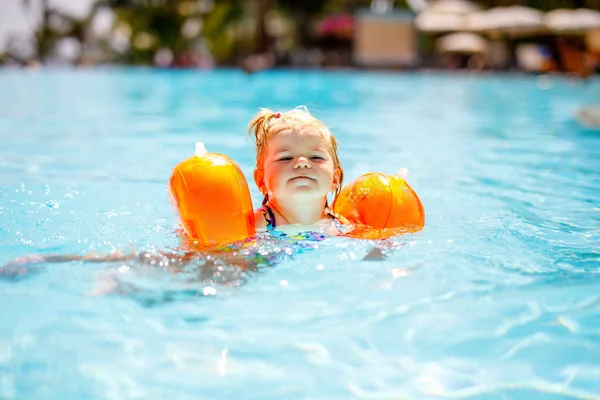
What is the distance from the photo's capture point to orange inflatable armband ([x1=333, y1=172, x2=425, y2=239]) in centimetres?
322

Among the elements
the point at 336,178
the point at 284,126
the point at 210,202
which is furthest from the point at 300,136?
the point at 210,202

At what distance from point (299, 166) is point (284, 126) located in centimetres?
20

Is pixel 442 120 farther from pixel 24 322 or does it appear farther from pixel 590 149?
pixel 24 322

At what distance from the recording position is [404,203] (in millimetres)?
3271

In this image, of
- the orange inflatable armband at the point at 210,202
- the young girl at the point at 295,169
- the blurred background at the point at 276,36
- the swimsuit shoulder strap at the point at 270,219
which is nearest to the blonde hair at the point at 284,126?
the young girl at the point at 295,169

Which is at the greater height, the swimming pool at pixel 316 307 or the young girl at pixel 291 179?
the young girl at pixel 291 179

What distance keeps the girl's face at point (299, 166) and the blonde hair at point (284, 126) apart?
3 cm

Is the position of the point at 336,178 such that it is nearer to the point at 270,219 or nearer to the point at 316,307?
the point at 270,219

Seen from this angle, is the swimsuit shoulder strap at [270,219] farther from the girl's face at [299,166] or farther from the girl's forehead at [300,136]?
the girl's forehead at [300,136]

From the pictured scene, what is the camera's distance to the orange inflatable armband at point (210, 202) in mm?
2904

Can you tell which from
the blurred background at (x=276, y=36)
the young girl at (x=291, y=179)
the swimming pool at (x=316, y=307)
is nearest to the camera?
the swimming pool at (x=316, y=307)

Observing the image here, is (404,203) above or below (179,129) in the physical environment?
above

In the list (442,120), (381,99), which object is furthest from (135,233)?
(381,99)

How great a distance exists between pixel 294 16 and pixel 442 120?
75.9 ft
